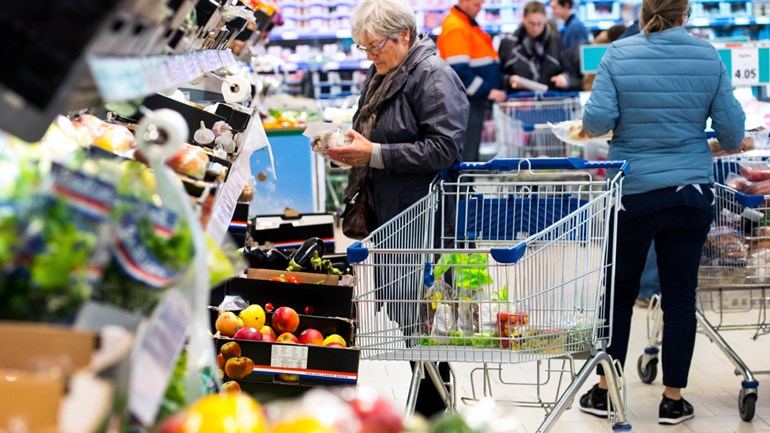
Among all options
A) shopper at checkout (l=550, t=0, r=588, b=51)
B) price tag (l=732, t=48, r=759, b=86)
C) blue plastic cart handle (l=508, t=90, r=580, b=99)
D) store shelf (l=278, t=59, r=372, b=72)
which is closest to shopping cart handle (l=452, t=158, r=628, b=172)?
price tag (l=732, t=48, r=759, b=86)

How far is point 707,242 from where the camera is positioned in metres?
4.46

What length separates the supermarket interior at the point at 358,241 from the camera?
3.94ft

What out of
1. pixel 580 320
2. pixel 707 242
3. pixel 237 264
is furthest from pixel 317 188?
pixel 237 264

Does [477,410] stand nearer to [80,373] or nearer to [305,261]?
[80,373]

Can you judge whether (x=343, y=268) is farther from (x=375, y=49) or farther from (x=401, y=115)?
(x=375, y=49)

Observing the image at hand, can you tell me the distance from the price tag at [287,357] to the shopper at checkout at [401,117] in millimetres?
761

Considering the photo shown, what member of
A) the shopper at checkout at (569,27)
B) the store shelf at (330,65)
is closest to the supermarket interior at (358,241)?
the shopper at checkout at (569,27)

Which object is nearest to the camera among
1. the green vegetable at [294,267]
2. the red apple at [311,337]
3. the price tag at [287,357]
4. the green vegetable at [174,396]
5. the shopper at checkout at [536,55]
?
the green vegetable at [174,396]

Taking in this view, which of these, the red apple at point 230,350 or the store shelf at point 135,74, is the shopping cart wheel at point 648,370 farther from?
the store shelf at point 135,74

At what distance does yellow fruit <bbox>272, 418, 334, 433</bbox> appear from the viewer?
3.86 ft

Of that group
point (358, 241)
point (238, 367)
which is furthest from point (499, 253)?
point (238, 367)

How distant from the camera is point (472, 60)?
340 inches

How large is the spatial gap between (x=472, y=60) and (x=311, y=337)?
5572 millimetres

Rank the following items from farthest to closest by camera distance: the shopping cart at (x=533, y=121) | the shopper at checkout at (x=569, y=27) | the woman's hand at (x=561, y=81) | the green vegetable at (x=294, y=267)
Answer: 1. the shopper at checkout at (x=569, y=27)
2. the woman's hand at (x=561, y=81)
3. the shopping cart at (x=533, y=121)
4. the green vegetable at (x=294, y=267)
